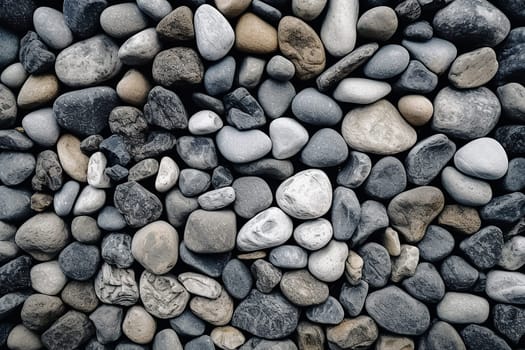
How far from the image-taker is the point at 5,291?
0.98 metres

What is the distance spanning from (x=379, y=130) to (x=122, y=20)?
2.39 feet

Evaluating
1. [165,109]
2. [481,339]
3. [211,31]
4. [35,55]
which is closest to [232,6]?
[211,31]

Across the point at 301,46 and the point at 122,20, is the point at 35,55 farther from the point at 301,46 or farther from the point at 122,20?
the point at 301,46

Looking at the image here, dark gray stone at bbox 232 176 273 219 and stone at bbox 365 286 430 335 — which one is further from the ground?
dark gray stone at bbox 232 176 273 219

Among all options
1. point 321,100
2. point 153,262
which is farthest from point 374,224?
point 153,262

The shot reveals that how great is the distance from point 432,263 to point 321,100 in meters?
0.56

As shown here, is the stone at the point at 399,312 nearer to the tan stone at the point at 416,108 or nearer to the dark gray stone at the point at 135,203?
the tan stone at the point at 416,108

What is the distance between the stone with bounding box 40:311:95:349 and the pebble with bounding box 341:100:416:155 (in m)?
0.91

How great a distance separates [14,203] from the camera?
97 cm

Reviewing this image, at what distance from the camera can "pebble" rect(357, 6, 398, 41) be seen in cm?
85

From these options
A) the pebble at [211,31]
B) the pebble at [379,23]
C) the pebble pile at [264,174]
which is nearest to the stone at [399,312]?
the pebble pile at [264,174]

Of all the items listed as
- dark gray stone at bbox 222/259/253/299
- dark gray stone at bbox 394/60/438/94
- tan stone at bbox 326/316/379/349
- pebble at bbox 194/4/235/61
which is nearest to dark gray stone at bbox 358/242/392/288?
tan stone at bbox 326/316/379/349

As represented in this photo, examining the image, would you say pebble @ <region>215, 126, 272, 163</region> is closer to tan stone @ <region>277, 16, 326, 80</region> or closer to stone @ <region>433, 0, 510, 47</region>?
tan stone @ <region>277, 16, 326, 80</region>

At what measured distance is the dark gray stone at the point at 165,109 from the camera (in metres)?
0.90
